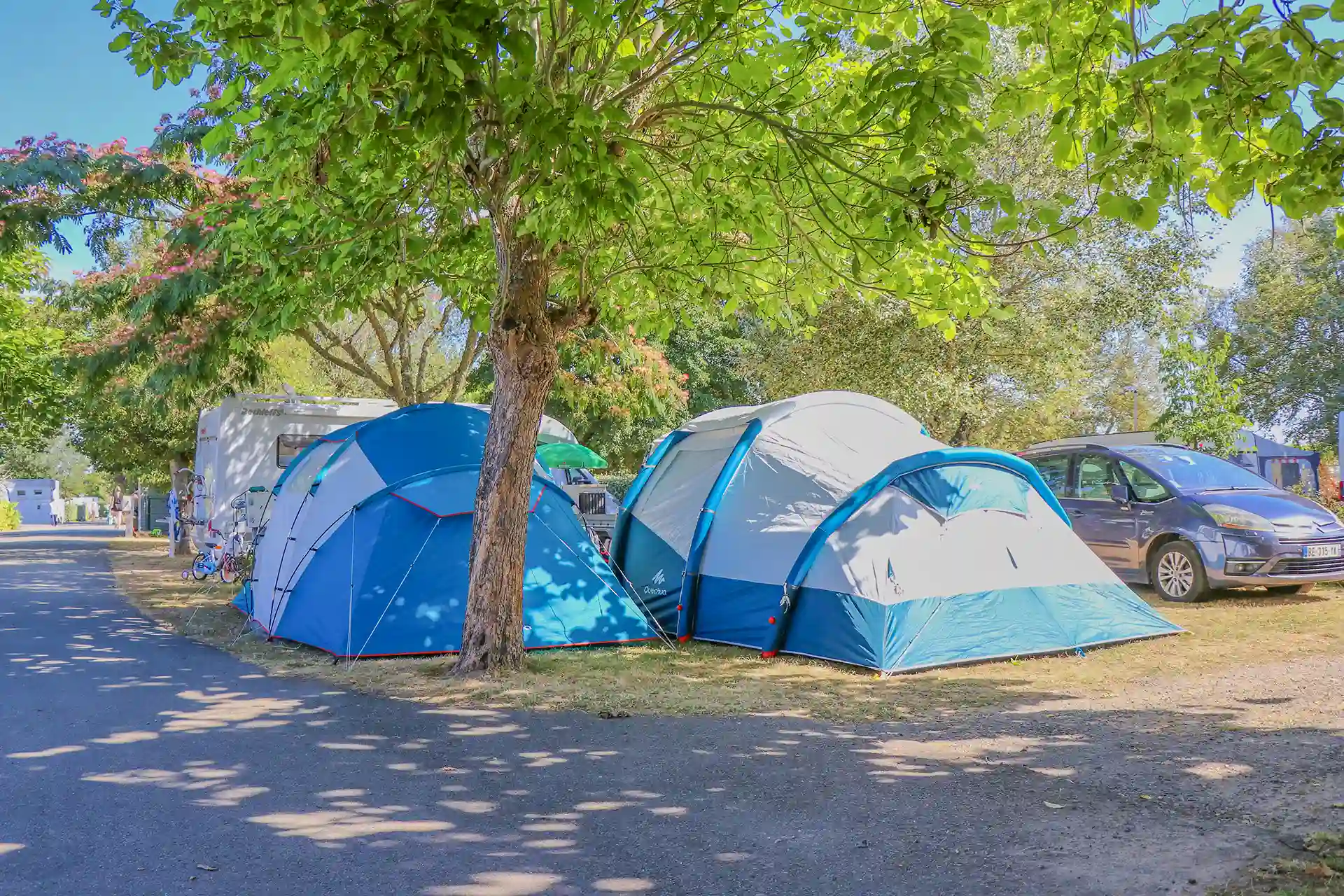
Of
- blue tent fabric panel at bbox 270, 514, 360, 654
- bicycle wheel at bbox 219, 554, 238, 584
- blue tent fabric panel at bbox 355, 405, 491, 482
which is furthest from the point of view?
bicycle wheel at bbox 219, 554, 238, 584

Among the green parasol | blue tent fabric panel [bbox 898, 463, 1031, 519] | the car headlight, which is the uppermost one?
the green parasol

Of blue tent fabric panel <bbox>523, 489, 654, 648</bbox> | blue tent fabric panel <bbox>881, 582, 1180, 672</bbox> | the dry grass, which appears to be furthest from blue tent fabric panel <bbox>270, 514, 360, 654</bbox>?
blue tent fabric panel <bbox>881, 582, 1180, 672</bbox>

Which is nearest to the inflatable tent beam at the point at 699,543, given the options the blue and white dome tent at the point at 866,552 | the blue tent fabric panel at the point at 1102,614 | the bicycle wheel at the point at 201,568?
the blue and white dome tent at the point at 866,552

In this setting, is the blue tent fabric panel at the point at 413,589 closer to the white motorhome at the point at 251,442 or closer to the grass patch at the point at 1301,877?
the grass patch at the point at 1301,877

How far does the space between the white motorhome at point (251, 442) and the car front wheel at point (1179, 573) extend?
41.3 feet

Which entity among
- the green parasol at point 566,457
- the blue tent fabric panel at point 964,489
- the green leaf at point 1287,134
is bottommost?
the blue tent fabric panel at point 964,489

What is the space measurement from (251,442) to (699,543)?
10984 millimetres

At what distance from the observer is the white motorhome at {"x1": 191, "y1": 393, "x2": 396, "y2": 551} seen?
16.9 m

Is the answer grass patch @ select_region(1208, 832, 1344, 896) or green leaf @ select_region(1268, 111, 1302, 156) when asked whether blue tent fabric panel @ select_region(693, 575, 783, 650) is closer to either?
grass patch @ select_region(1208, 832, 1344, 896)

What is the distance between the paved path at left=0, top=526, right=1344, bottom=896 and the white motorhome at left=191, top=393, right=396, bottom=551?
34.2 feet

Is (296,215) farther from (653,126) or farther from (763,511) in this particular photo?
(763,511)

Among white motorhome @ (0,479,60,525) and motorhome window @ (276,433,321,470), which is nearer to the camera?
motorhome window @ (276,433,321,470)

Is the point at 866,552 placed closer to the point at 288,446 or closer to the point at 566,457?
the point at 566,457

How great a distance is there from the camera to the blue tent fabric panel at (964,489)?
831 centimetres
